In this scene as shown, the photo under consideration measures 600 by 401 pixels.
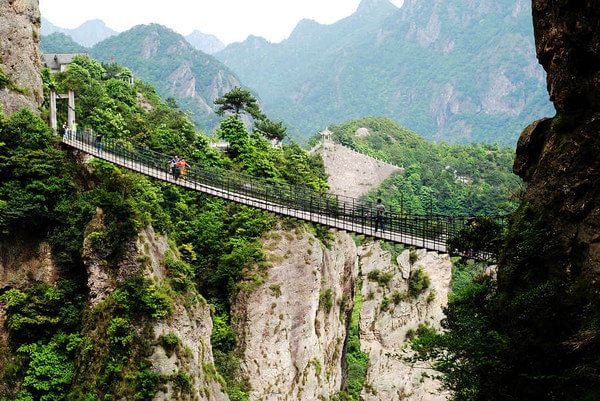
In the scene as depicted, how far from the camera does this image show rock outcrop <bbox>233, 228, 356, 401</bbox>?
30.3 meters

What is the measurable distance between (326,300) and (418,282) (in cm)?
1144

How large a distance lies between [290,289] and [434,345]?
59.7 feet

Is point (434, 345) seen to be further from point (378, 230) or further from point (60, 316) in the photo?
point (60, 316)

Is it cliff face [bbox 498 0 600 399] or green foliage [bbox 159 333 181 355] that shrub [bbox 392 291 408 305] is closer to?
green foliage [bbox 159 333 181 355]

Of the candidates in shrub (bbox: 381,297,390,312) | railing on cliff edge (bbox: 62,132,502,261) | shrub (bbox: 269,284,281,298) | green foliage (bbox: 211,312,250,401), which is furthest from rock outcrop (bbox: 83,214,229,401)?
shrub (bbox: 381,297,390,312)

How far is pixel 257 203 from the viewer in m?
24.5

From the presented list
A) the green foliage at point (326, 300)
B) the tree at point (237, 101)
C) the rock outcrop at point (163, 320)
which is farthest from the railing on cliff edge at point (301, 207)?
the tree at point (237, 101)

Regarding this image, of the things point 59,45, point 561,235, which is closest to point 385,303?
point 561,235

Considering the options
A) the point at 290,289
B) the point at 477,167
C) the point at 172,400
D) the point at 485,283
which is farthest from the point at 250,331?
the point at 477,167

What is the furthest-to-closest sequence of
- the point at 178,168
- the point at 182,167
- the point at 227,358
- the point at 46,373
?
the point at 227,358 < the point at 182,167 < the point at 178,168 < the point at 46,373

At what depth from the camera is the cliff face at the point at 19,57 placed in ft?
87.7

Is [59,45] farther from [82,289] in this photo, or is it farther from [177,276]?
[177,276]

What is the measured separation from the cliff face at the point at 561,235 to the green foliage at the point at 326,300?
19.9m

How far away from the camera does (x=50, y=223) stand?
25.0 metres
